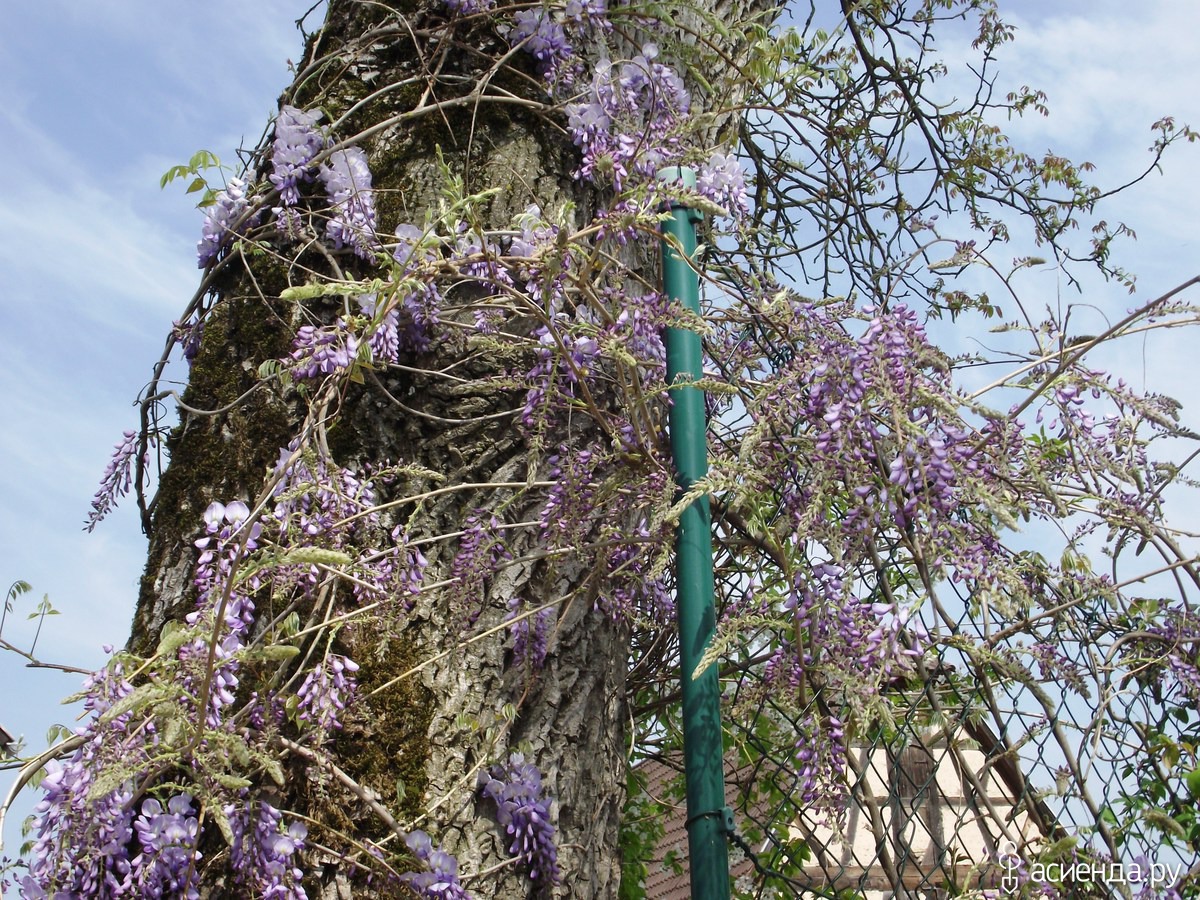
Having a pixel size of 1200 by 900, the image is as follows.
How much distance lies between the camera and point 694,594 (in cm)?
190

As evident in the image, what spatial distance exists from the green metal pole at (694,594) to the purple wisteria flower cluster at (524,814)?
0.24m

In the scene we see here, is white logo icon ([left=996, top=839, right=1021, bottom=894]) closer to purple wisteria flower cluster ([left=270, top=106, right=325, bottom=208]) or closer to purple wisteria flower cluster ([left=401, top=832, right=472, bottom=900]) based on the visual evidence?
purple wisteria flower cluster ([left=401, top=832, right=472, bottom=900])

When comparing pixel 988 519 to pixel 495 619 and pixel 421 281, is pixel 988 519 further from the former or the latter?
pixel 421 281

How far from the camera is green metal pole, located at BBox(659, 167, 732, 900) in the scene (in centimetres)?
178

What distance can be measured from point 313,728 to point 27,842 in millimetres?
441

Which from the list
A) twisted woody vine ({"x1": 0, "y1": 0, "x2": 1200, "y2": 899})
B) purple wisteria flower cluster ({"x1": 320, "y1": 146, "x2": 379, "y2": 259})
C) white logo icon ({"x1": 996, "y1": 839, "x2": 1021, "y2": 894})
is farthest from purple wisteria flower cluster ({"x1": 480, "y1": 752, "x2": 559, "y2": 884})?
purple wisteria flower cluster ({"x1": 320, "y1": 146, "x2": 379, "y2": 259})

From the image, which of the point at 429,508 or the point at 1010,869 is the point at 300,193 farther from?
the point at 1010,869

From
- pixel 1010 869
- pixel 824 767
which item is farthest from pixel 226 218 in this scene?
pixel 1010 869

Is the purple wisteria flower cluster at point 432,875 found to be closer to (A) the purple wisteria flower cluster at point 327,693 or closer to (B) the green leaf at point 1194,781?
(A) the purple wisteria flower cluster at point 327,693

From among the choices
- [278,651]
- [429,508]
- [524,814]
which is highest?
[429,508]

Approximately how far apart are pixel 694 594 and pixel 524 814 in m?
0.48

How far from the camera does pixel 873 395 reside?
5.41 ft

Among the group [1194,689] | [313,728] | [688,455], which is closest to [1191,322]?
[1194,689]

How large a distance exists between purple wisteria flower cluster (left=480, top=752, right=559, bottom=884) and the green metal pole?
0.80 feet
